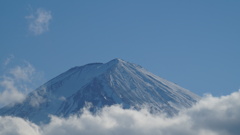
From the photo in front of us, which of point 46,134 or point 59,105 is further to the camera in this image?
point 59,105

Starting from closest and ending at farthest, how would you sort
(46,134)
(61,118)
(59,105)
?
(46,134)
(61,118)
(59,105)

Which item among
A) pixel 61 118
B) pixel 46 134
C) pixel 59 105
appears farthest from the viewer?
pixel 59 105

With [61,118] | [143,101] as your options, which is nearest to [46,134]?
[61,118]

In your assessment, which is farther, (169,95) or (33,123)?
(169,95)

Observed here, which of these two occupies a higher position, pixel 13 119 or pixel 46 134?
pixel 13 119

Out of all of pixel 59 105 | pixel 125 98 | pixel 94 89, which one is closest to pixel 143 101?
pixel 125 98

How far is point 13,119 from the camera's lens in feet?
617

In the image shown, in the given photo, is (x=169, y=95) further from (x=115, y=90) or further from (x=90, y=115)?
(x=90, y=115)

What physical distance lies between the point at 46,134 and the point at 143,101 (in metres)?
42.3

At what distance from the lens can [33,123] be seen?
18262 cm

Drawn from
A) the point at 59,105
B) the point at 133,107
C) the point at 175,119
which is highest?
the point at 59,105

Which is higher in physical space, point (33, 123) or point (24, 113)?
point (24, 113)

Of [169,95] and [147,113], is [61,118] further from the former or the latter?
[169,95]

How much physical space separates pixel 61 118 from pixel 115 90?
83.9 ft
